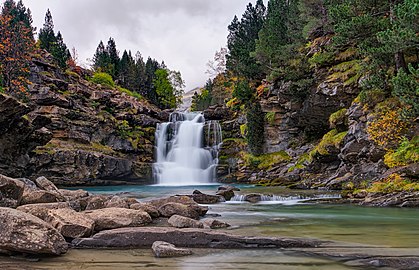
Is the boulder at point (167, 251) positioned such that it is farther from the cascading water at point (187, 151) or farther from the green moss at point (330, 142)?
the cascading water at point (187, 151)

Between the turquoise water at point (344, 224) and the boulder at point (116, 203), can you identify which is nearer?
the turquoise water at point (344, 224)

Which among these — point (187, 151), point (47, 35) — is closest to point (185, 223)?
point (187, 151)

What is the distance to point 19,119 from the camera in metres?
29.2

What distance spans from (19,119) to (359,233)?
28040mm

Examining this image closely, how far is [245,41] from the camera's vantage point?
57344 mm

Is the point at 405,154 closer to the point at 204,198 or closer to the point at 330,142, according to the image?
the point at 330,142

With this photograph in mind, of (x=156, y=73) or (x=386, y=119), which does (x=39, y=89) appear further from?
(x=156, y=73)

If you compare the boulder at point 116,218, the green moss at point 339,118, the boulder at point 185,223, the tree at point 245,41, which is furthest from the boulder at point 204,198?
the tree at point 245,41

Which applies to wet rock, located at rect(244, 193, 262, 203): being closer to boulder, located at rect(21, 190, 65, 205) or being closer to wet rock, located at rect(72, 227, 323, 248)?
boulder, located at rect(21, 190, 65, 205)

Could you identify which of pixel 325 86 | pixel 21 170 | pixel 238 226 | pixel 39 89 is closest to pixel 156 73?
pixel 39 89

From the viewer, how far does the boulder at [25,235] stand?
6.45 metres

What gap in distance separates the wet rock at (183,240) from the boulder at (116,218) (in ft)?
2.87

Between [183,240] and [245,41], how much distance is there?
52644mm

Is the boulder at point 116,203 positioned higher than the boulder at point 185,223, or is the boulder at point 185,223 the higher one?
the boulder at point 116,203
